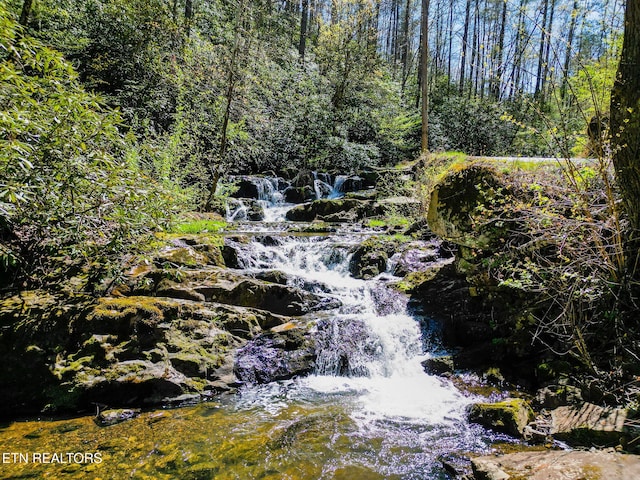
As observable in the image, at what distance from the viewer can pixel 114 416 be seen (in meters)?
3.83

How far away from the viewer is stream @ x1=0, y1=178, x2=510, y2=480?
315 cm

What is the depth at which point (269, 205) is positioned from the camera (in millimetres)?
14547

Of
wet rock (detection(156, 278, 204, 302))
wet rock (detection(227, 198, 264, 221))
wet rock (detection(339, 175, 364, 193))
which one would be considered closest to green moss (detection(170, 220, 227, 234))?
wet rock (detection(156, 278, 204, 302))

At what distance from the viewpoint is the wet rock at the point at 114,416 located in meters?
3.74

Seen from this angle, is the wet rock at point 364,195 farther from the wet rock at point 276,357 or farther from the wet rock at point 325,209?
the wet rock at point 276,357

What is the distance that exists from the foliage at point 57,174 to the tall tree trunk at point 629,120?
202 inches

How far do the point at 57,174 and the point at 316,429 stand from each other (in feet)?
12.5

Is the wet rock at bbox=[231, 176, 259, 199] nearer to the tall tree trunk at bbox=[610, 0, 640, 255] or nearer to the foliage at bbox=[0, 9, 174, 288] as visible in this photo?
the foliage at bbox=[0, 9, 174, 288]

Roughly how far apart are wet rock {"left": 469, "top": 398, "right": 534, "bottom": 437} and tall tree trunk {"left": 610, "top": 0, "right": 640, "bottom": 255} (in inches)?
77.3

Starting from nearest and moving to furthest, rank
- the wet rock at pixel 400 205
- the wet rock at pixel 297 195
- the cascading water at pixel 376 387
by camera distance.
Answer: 1. the cascading water at pixel 376 387
2. the wet rock at pixel 400 205
3. the wet rock at pixel 297 195

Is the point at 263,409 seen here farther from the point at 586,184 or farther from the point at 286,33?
the point at 286,33

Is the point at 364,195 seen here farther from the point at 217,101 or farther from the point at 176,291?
the point at 176,291

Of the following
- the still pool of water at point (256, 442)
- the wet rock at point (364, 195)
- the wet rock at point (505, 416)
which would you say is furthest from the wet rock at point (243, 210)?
the wet rock at point (505, 416)

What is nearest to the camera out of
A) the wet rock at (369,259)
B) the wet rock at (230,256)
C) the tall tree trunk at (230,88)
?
the wet rock at (230,256)
